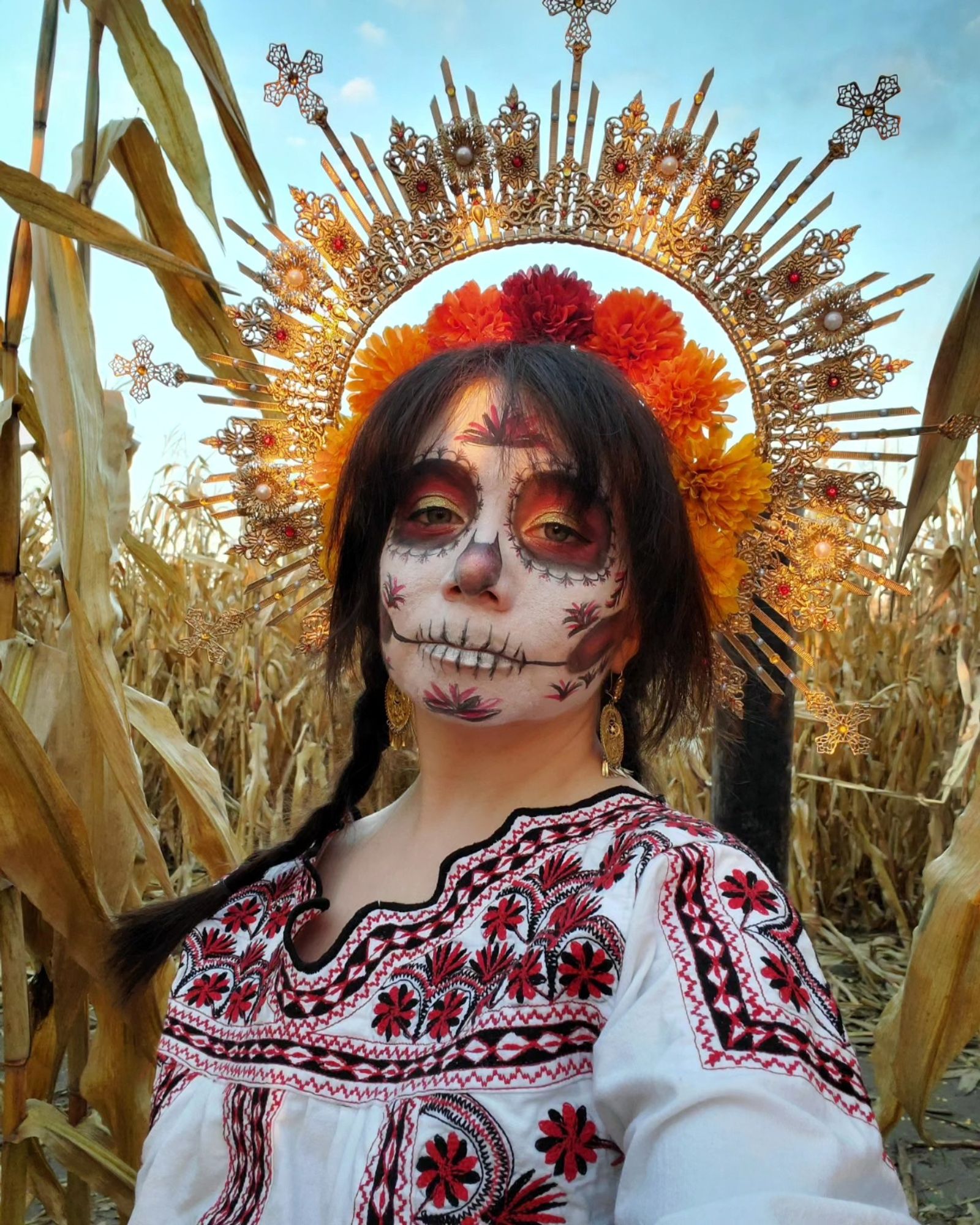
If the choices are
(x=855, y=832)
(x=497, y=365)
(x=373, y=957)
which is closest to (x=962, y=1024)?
(x=373, y=957)

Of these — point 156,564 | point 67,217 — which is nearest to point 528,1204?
point 67,217

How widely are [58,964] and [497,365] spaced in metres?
0.95

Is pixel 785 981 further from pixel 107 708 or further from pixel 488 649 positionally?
pixel 107 708

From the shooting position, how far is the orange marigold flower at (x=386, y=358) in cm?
129

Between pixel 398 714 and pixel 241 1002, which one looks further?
pixel 398 714

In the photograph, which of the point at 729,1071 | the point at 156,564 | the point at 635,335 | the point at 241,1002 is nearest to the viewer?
the point at 729,1071

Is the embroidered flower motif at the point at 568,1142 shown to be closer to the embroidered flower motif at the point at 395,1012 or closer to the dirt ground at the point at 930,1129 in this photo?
the embroidered flower motif at the point at 395,1012

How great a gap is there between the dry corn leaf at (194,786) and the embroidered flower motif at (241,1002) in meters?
0.33

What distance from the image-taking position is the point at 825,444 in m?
1.34

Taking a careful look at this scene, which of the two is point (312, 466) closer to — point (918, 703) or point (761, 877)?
point (761, 877)

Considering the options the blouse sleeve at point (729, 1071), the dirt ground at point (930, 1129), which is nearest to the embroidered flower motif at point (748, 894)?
the blouse sleeve at point (729, 1071)

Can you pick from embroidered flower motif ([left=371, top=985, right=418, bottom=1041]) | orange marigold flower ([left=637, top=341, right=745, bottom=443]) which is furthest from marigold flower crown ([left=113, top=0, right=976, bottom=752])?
embroidered flower motif ([left=371, top=985, right=418, bottom=1041])

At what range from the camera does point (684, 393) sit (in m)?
1.23

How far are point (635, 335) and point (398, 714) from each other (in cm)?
51
